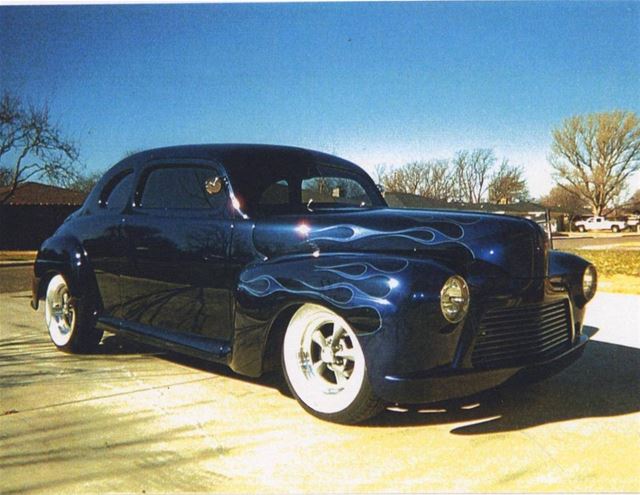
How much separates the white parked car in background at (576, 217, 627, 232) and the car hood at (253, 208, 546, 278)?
168ft

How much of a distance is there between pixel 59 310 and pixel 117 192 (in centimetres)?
116

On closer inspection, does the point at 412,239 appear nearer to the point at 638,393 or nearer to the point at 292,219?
the point at 292,219

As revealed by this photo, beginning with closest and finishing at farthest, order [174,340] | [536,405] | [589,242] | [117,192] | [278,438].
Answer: [278,438] < [536,405] < [174,340] < [117,192] < [589,242]

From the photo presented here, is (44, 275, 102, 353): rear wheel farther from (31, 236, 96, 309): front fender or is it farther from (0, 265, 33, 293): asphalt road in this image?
(0, 265, 33, 293): asphalt road

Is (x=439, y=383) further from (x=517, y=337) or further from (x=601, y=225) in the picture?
(x=601, y=225)

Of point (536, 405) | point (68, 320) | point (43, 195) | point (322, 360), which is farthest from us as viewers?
point (43, 195)

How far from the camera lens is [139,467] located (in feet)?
7.32

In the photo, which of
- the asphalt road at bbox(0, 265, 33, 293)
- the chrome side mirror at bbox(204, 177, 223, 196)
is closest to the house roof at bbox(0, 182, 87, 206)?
the asphalt road at bbox(0, 265, 33, 293)

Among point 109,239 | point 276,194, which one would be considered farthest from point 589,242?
point 109,239

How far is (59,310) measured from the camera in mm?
4484

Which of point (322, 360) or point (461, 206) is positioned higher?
point (461, 206)

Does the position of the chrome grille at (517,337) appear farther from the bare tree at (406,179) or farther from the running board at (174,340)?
the bare tree at (406,179)

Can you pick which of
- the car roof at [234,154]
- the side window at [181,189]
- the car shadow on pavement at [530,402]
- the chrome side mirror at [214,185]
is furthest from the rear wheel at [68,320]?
the chrome side mirror at [214,185]

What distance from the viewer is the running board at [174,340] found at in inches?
122
